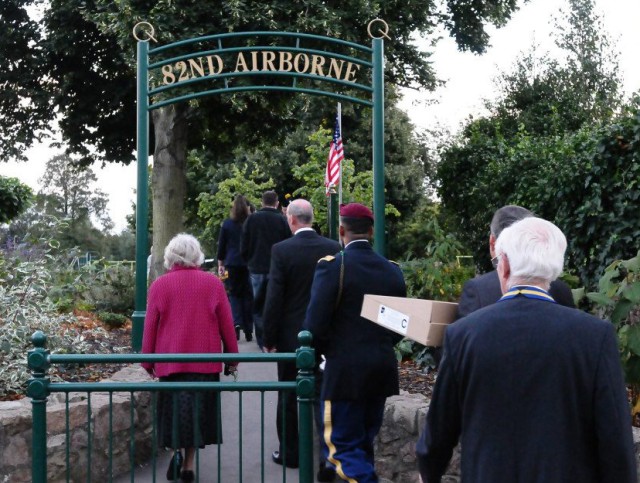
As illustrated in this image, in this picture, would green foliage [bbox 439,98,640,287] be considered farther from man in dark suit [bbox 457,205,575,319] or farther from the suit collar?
man in dark suit [bbox 457,205,575,319]

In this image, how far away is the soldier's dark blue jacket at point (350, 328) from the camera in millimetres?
5594

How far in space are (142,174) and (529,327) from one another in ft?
26.3

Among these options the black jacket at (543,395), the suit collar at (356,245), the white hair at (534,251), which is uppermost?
the suit collar at (356,245)

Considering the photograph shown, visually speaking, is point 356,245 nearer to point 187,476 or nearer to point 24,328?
point 187,476

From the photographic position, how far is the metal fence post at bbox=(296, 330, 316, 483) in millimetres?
4141

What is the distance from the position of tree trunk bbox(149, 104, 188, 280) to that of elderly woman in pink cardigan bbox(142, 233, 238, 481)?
37.7 feet

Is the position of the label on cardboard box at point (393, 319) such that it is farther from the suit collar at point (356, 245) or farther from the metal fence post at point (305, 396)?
the suit collar at point (356, 245)

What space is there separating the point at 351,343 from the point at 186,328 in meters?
1.15

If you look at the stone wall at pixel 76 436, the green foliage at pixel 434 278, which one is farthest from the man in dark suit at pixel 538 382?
the green foliage at pixel 434 278

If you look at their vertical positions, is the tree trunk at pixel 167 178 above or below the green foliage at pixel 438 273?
above

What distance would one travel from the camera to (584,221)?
8.88 metres

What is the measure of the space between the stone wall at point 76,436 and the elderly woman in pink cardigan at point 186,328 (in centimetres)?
50

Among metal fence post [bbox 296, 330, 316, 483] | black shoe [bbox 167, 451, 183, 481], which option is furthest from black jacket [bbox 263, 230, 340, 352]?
metal fence post [bbox 296, 330, 316, 483]

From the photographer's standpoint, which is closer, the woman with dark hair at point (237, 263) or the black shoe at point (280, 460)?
the black shoe at point (280, 460)
